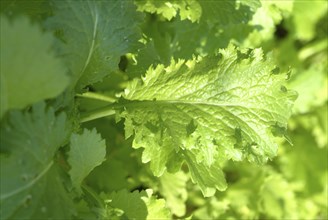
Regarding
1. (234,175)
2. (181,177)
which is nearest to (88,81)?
(181,177)

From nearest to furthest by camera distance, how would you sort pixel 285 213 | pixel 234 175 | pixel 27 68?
pixel 27 68 → pixel 285 213 → pixel 234 175

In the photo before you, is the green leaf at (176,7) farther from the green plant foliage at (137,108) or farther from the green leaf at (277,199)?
the green leaf at (277,199)

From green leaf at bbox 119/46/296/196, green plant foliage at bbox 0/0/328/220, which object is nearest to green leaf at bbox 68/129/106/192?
green plant foliage at bbox 0/0/328/220

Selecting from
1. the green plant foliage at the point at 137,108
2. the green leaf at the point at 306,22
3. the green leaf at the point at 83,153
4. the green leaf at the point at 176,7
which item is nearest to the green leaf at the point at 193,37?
the green plant foliage at the point at 137,108

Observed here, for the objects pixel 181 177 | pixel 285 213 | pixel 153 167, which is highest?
pixel 153 167

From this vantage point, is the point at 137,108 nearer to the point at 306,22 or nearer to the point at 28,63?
the point at 28,63

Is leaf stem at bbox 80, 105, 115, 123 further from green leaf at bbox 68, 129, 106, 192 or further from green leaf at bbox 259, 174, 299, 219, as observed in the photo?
green leaf at bbox 259, 174, 299, 219

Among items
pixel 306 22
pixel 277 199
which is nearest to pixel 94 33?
pixel 277 199

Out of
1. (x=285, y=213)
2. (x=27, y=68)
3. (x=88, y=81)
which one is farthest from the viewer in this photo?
(x=285, y=213)

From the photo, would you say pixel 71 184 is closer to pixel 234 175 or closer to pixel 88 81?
pixel 88 81
